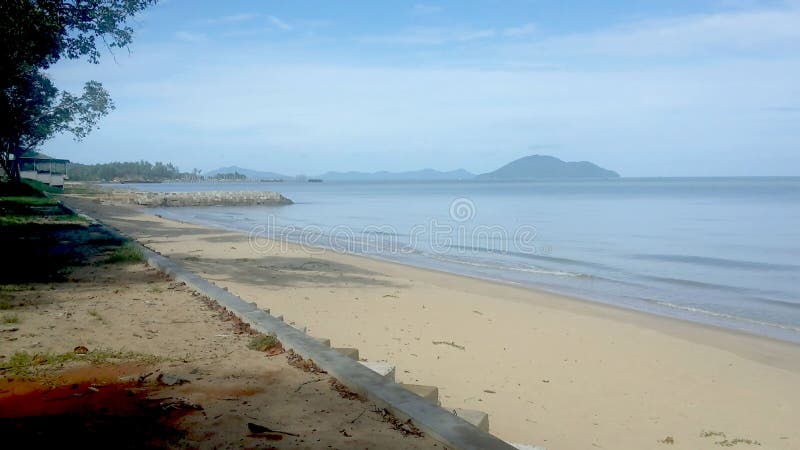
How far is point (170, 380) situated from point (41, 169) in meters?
69.5

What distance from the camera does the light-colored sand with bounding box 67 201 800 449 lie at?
5.64 meters

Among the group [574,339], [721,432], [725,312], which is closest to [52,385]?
[721,432]

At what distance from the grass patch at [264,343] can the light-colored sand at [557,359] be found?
140 cm

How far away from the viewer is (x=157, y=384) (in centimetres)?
448

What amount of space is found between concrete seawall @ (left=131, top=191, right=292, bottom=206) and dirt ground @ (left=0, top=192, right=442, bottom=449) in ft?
165

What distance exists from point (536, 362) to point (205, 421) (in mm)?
4606

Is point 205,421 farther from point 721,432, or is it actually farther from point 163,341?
point 721,432

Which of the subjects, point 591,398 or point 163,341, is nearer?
point 163,341

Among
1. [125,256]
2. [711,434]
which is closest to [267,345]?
[711,434]

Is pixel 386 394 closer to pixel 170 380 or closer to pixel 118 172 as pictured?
pixel 170 380

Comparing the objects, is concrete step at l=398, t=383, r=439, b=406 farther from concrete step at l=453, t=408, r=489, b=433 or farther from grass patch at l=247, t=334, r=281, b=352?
grass patch at l=247, t=334, r=281, b=352

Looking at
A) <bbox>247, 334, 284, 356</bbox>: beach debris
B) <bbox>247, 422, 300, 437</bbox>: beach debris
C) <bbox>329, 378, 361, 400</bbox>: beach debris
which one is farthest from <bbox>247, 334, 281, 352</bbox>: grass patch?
<bbox>247, 422, 300, 437</bbox>: beach debris

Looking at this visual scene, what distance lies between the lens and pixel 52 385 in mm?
4449

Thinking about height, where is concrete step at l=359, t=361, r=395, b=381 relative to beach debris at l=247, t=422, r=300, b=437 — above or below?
below
